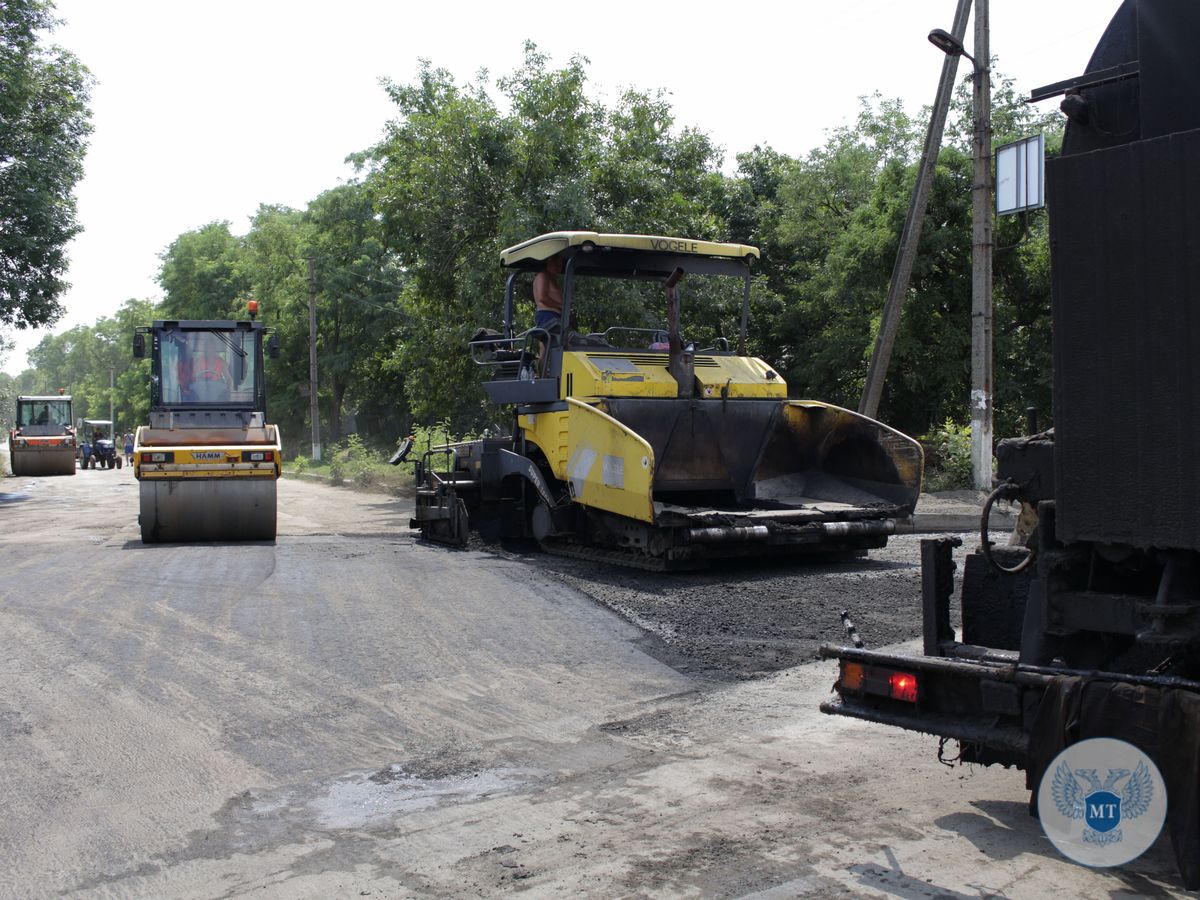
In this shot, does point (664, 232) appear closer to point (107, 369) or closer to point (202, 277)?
point (202, 277)

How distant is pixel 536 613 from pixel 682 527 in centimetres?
193

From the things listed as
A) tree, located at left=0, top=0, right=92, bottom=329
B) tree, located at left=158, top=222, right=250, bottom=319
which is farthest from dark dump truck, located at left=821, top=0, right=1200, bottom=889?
tree, located at left=158, top=222, right=250, bottom=319

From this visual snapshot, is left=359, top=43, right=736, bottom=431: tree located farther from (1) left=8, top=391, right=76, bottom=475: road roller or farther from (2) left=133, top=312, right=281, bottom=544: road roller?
(1) left=8, top=391, right=76, bottom=475: road roller

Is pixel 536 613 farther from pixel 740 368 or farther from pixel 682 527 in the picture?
pixel 740 368

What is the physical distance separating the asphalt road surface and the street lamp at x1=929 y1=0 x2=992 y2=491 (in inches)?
327

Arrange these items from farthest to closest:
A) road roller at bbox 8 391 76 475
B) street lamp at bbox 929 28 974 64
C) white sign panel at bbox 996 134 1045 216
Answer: road roller at bbox 8 391 76 475, street lamp at bbox 929 28 974 64, white sign panel at bbox 996 134 1045 216

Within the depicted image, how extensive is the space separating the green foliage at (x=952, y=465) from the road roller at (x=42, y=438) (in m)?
34.5

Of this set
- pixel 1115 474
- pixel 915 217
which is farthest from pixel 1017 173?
pixel 915 217

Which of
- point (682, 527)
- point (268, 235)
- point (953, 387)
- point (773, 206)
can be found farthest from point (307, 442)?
point (682, 527)

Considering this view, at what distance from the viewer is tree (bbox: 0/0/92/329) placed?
2725cm

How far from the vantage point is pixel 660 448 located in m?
10.8

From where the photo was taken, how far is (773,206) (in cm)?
3588

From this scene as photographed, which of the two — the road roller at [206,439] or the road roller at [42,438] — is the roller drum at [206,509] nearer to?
the road roller at [206,439]

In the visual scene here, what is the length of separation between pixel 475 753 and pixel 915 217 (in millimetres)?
12899
